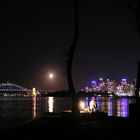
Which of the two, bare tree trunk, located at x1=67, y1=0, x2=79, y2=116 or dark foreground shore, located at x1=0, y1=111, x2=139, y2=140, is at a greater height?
bare tree trunk, located at x1=67, y1=0, x2=79, y2=116

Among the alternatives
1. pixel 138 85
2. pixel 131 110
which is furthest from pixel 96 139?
pixel 138 85

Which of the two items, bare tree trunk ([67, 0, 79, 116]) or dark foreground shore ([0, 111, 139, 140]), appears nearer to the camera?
dark foreground shore ([0, 111, 139, 140])

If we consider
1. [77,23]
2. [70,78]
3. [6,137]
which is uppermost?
Answer: [77,23]

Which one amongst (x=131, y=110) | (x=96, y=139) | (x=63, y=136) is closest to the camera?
(x=96, y=139)

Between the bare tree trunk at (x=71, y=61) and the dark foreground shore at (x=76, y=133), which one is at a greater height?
the bare tree trunk at (x=71, y=61)

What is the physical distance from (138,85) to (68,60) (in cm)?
380

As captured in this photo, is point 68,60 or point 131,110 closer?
point 131,110

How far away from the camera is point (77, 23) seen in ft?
69.1

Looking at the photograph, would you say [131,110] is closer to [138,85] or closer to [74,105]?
[138,85]

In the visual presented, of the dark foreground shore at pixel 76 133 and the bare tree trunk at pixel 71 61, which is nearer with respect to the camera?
the dark foreground shore at pixel 76 133

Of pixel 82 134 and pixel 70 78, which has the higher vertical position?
pixel 70 78

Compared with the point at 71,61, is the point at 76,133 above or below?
below

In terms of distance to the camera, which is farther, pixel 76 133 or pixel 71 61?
pixel 71 61

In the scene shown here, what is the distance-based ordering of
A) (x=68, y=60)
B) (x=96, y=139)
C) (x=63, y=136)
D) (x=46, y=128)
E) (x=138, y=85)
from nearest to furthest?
(x=96, y=139) < (x=63, y=136) < (x=46, y=128) < (x=138, y=85) < (x=68, y=60)
